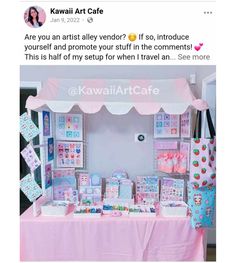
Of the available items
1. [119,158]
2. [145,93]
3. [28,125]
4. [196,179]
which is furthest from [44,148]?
[196,179]

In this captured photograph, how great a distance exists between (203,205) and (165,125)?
87 centimetres

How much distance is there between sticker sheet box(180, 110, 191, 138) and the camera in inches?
86.1

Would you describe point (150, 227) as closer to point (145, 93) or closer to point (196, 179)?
point (196, 179)

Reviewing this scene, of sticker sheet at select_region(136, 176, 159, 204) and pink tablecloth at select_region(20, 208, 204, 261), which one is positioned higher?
sticker sheet at select_region(136, 176, 159, 204)

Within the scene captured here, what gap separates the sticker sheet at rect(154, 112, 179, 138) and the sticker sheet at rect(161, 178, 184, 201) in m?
0.43

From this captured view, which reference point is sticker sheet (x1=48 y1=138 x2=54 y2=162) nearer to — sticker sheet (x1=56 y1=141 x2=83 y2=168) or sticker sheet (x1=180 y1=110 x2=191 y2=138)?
sticker sheet (x1=56 y1=141 x2=83 y2=168)

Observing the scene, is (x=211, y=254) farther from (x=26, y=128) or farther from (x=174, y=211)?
(x=26, y=128)

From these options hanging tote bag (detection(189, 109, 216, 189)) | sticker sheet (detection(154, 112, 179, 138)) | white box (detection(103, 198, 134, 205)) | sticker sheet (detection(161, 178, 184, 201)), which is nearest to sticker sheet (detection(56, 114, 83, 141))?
white box (detection(103, 198, 134, 205))

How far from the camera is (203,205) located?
167cm

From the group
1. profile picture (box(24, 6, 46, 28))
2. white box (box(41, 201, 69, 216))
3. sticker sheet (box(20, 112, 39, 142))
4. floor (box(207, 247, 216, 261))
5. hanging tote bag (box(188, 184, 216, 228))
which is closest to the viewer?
profile picture (box(24, 6, 46, 28))

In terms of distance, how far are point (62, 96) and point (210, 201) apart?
1.37m

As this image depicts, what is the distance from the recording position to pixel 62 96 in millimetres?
1940

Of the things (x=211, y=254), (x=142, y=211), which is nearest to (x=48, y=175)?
(x=142, y=211)

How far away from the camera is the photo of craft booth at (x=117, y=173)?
1820 mm
